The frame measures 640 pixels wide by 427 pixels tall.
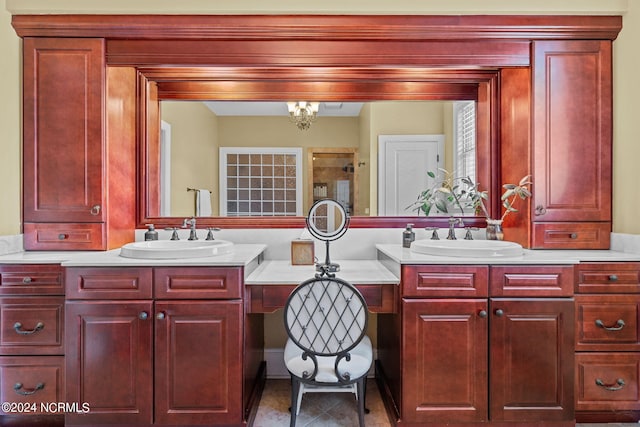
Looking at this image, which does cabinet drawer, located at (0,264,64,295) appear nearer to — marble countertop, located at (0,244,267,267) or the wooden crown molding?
marble countertop, located at (0,244,267,267)

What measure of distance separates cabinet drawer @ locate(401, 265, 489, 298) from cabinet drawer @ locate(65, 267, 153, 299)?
123 cm

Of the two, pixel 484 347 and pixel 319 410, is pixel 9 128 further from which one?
pixel 484 347

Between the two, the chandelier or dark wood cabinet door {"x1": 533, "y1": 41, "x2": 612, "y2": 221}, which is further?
the chandelier

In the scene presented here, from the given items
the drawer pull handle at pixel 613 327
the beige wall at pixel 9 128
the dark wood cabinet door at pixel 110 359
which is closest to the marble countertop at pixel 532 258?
Answer: the drawer pull handle at pixel 613 327

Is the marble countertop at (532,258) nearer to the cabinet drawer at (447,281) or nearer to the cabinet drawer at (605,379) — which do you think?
the cabinet drawer at (447,281)

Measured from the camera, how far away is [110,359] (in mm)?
1723

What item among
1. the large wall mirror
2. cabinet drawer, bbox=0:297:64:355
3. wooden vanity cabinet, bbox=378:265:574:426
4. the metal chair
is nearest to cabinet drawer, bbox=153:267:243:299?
the metal chair

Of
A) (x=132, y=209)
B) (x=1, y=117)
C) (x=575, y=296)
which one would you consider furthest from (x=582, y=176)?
(x=1, y=117)

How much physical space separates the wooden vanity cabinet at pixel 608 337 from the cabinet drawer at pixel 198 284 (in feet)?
5.61

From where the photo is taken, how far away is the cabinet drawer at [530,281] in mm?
1755

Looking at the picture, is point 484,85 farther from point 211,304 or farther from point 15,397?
point 15,397

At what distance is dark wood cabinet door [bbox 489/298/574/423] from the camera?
5.73 ft

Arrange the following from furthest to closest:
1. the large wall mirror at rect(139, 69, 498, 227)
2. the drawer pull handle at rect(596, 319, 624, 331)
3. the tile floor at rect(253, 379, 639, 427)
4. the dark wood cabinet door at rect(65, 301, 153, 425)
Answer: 1. the large wall mirror at rect(139, 69, 498, 227)
2. the tile floor at rect(253, 379, 639, 427)
3. the drawer pull handle at rect(596, 319, 624, 331)
4. the dark wood cabinet door at rect(65, 301, 153, 425)

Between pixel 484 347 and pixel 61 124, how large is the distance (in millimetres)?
2530
